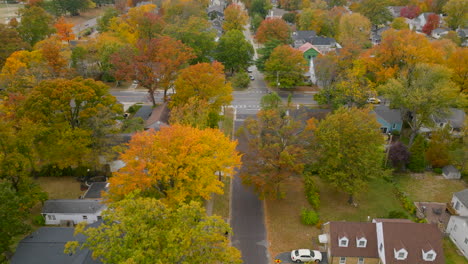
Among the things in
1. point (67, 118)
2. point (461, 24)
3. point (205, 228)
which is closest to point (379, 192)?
point (205, 228)

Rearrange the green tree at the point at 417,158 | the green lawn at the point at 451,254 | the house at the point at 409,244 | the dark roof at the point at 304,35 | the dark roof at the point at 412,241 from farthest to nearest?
the dark roof at the point at 304,35, the green tree at the point at 417,158, the green lawn at the point at 451,254, the dark roof at the point at 412,241, the house at the point at 409,244

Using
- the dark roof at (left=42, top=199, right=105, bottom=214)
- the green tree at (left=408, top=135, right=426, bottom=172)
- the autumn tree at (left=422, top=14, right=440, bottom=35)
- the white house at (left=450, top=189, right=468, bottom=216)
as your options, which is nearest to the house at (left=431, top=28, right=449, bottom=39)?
the autumn tree at (left=422, top=14, right=440, bottom=35)

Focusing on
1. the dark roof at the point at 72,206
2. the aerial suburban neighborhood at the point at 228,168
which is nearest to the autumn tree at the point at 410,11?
the aerial suburban neighborhood at the point at 228,168

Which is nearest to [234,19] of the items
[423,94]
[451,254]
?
[423,94]

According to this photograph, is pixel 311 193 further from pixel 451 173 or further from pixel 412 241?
pixel 451 173

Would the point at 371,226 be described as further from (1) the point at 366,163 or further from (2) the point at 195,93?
(2) the point at 195,93

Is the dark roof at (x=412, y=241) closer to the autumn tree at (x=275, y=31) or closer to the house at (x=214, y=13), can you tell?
the autumn tree at (x=275, y=31)

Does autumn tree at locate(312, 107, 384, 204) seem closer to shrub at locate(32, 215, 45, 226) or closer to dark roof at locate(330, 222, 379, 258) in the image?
dark roof at locate(330, 222, 379, 258)
